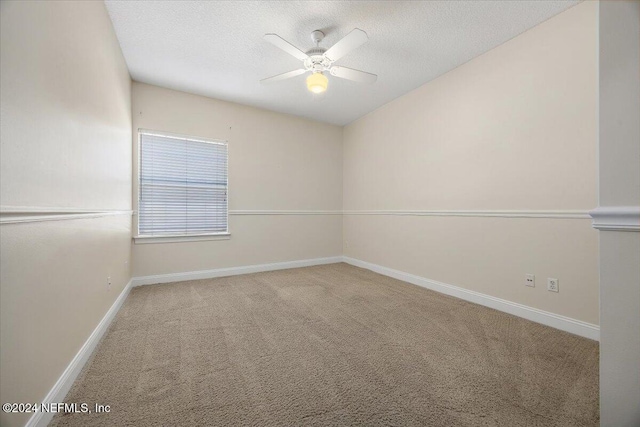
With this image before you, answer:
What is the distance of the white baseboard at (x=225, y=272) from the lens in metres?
3.22

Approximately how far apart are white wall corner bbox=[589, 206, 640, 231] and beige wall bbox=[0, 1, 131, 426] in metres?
1.98

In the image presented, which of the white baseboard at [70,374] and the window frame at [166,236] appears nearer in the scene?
the white baseboard at [70,374]

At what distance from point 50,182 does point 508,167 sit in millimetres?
3252

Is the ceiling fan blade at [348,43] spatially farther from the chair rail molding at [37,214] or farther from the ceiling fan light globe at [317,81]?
the chair rail molding at [37,214]

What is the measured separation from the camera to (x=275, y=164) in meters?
4.10

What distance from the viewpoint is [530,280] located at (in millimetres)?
2191

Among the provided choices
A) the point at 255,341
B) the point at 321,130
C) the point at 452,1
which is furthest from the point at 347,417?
the point at 321,130

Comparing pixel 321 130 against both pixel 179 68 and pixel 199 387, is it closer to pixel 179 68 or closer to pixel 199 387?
pixel 179 68

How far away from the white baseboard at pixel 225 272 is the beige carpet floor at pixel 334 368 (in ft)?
2.37

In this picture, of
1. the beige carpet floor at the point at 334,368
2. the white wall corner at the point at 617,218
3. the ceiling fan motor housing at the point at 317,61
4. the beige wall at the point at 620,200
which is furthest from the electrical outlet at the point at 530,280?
the ceiling fan motor housing at the point at 317,61

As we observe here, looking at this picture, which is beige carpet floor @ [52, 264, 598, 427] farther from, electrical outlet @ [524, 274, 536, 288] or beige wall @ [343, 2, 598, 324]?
beige wall @ [343, 2, 598, 324]

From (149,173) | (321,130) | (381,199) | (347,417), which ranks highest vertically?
(321,130)

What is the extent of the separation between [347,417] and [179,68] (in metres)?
3.48

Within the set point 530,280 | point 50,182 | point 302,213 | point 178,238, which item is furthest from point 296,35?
point 530,280
